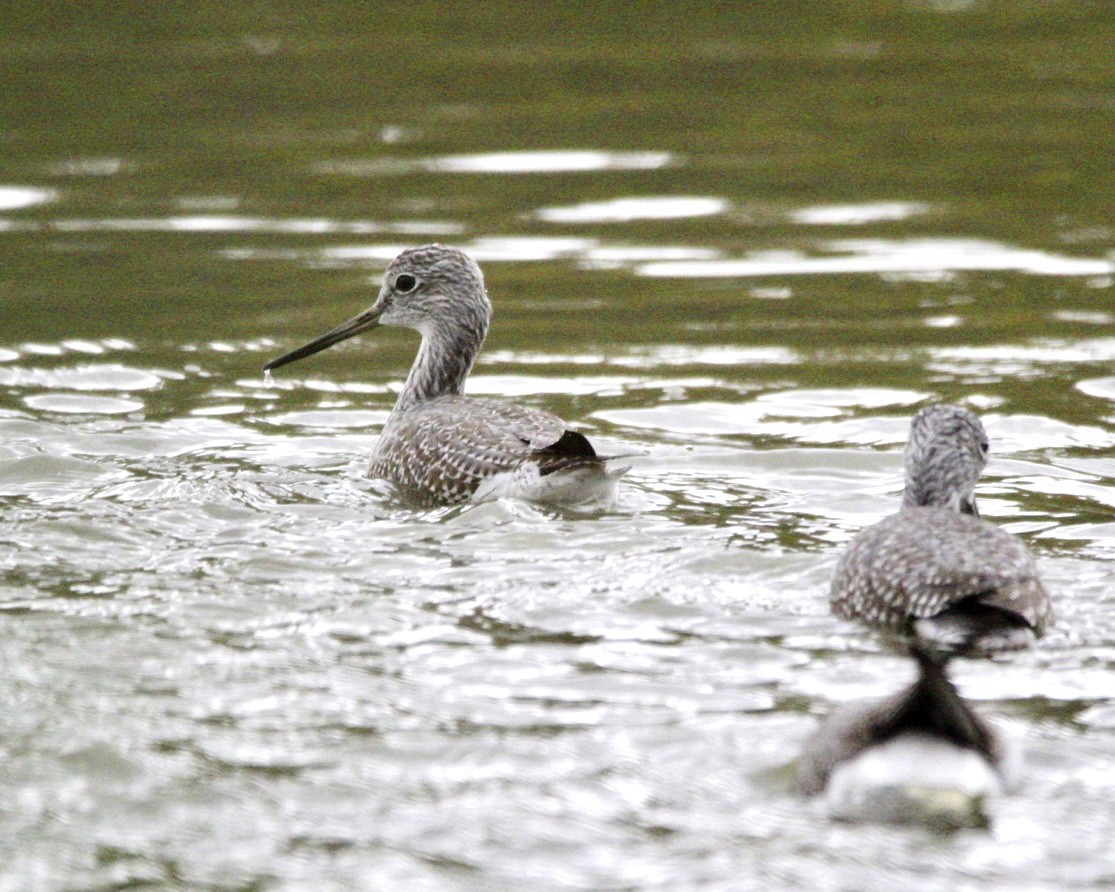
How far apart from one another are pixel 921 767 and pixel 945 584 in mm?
1712

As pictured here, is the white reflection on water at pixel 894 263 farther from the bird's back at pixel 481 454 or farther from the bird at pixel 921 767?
the bird at pixel 921 767

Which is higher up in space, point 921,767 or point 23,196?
point 23,196

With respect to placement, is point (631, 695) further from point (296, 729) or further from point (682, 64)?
point (682, 64)

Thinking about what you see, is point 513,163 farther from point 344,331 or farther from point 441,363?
point 441,363

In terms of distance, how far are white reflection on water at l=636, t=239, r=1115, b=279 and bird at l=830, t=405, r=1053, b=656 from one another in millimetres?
6522

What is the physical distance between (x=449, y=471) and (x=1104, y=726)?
3947mm

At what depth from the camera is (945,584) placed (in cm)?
794

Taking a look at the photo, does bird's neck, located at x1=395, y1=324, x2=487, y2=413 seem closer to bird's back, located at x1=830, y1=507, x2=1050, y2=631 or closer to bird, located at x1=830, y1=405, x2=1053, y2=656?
bird, located at x1=830, y1=405, x2=1053, y2=656

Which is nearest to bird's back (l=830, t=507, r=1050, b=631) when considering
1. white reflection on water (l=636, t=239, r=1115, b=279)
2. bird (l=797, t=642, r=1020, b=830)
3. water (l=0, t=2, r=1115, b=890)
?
water (l=0, t=2, r=1115, b=890)

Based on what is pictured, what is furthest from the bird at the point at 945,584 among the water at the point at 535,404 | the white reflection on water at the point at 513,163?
the white reflection on water at the point at 513,163

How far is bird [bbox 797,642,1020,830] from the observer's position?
20.6ft

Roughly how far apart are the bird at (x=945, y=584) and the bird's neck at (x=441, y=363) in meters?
3.48

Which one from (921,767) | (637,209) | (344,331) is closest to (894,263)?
(637,209)

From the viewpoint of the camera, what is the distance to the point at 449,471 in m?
10.1
